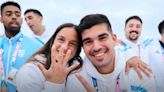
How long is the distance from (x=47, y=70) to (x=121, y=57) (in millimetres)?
976

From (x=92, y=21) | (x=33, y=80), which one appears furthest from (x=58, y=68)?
(x=92, y=21)

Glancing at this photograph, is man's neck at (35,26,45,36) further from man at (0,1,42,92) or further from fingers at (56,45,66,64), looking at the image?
fingers at (56,45,66,64)

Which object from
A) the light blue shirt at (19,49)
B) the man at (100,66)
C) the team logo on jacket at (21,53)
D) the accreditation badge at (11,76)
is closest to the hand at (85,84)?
the man at (100,66)

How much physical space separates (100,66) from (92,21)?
545 mm

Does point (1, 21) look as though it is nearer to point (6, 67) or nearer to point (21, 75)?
point (6, 67)

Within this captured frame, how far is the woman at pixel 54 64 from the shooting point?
438cm

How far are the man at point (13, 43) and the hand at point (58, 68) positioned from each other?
1.74 meters

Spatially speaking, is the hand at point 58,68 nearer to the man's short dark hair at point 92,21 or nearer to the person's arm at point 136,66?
the man's short dark hair at point 92,21

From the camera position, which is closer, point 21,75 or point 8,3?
point 21,75

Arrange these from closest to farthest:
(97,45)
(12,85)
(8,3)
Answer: (97,45) → (12,85) → (8,3)

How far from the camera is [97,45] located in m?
4.39

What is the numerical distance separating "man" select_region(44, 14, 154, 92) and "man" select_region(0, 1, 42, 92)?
1739 mm

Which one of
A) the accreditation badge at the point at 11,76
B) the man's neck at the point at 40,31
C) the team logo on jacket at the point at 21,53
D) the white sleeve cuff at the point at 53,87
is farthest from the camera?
the man's neck at the point at 40,31

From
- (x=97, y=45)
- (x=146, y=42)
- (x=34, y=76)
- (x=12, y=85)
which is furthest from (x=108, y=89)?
(x=146, y=42)
